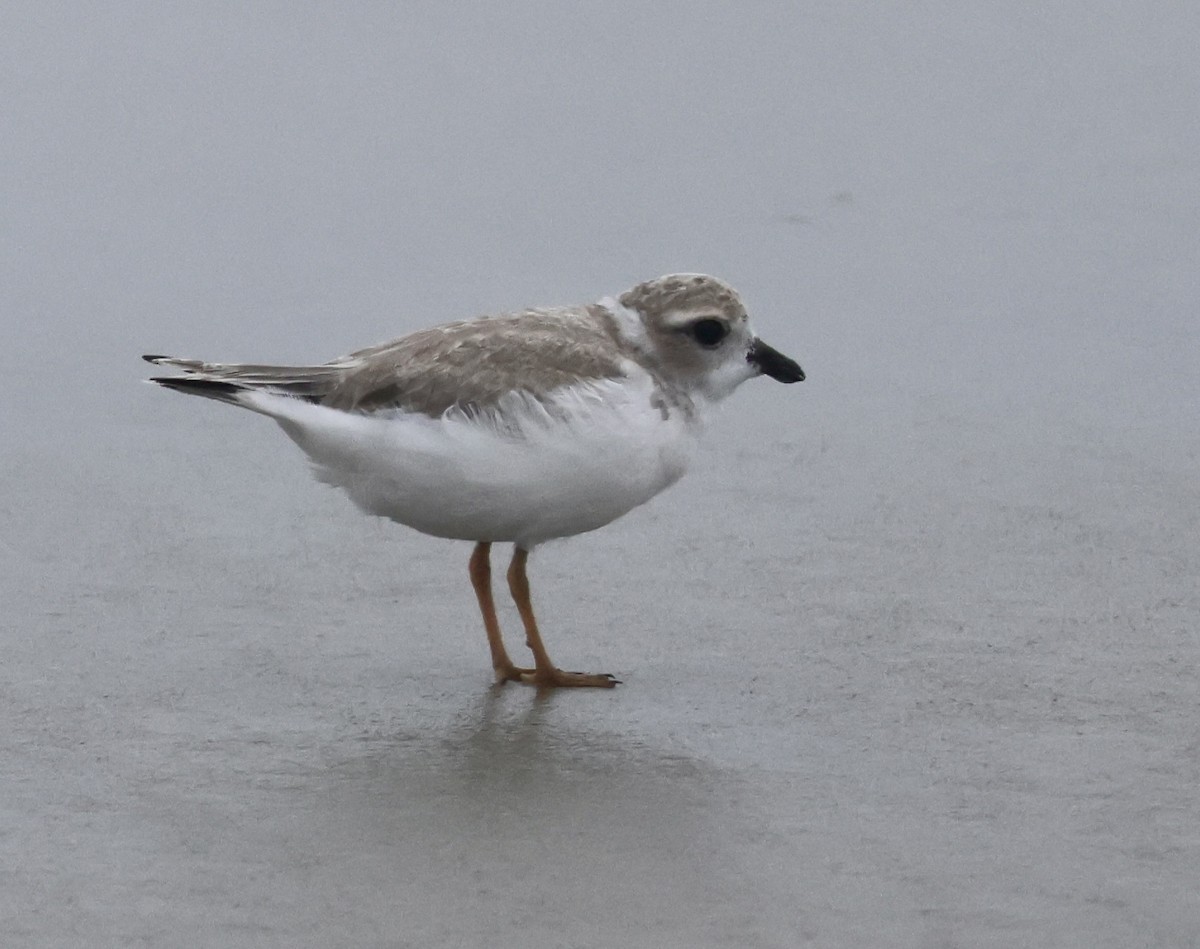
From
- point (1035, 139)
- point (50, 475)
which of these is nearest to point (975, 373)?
point (1035, 139)

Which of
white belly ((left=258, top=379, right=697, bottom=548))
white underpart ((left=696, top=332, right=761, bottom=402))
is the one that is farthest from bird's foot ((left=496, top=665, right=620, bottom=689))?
white underpart ((left=696, top=332, right=761, bottom=402))

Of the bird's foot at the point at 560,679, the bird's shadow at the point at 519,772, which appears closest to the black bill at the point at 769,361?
the bird's foot at the point at 560,679

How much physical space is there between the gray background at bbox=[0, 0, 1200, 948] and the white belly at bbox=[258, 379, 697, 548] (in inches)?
19.8

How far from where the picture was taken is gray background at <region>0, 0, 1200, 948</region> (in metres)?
4.32

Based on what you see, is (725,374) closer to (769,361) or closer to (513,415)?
(769,361)

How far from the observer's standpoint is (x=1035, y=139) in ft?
37.1

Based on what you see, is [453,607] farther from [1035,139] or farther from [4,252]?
[1035,139]

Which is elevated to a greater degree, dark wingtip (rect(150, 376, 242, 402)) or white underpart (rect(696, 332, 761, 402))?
dark wingtip (rect(150, 376, 242, 402))

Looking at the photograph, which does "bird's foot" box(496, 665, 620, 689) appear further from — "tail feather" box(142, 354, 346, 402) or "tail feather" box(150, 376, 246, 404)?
"tail feather" box(150, 376, 246, 404)

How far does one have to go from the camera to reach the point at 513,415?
5.46 m

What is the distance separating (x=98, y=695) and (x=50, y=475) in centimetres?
221

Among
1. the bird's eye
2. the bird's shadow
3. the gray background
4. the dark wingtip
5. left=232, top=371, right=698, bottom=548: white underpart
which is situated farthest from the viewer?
the bird's eye

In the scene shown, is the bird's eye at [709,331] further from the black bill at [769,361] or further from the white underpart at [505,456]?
the white underpart at [505,456]

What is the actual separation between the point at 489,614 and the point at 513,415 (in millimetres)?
676
